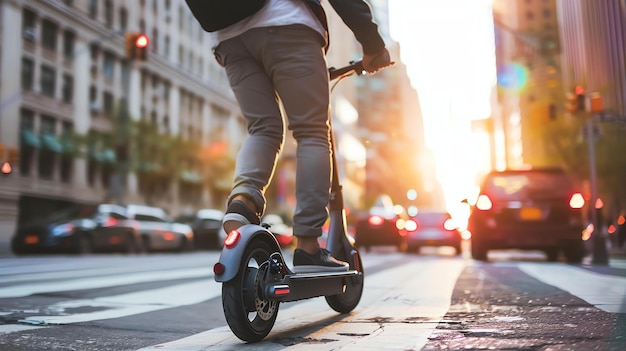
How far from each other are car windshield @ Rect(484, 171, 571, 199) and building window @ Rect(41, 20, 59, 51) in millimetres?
28071

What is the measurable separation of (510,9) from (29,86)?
11118 cm

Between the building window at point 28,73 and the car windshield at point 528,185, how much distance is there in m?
26.5

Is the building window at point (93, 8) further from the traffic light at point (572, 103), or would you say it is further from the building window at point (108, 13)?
the traffic light at point (572, 103)

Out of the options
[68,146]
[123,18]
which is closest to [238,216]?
[68,146]

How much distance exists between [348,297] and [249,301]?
1.11 meters

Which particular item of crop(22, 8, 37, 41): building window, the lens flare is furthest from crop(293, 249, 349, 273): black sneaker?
the lens flare

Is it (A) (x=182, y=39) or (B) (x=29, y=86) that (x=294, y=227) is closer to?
(B) (x=29, y=86)

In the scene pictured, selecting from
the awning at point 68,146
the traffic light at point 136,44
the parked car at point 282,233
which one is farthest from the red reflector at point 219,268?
the awning at point 68,146

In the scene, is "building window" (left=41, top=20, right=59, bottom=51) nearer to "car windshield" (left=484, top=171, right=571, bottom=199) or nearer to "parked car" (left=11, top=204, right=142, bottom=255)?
"parked car" (left=11, top=204, right=142, bottom=255)

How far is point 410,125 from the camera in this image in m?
162

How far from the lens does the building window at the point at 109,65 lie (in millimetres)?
40625

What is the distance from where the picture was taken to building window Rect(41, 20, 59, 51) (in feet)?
112

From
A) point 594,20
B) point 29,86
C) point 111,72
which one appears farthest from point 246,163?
point 594,20

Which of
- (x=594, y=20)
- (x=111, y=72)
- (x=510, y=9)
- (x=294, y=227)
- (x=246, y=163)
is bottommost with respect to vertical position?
(x=294, y=227)
